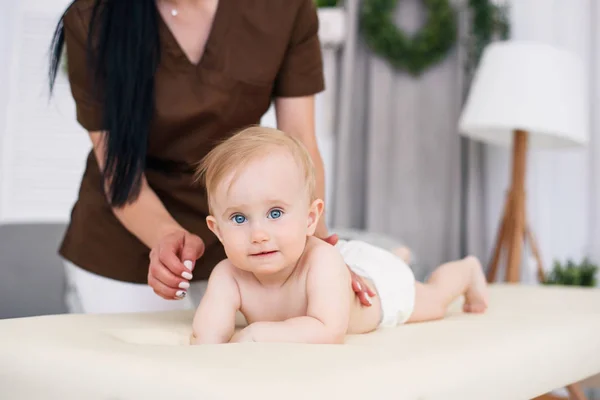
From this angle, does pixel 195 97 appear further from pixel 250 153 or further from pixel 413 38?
pixel 413 38

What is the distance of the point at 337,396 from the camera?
58 centimetres

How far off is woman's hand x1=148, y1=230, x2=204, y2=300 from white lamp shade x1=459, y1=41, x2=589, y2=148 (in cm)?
186

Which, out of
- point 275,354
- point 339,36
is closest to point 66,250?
point 275,354

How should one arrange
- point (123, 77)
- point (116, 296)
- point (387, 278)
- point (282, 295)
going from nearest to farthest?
1. point (282, 295)
2. point (387, 278)
3. point (123, 77)
4. point (116, 296)

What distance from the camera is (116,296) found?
4.56ft

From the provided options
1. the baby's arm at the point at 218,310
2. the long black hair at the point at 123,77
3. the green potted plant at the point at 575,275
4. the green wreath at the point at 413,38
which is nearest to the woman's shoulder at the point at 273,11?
the long black hair at the point at 123,77

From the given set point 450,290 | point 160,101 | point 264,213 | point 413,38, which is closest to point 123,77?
point 160,101

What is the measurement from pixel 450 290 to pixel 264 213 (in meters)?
0.54

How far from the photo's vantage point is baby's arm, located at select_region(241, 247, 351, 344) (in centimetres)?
80

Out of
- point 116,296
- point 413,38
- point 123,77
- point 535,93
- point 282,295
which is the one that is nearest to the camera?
point 282,295

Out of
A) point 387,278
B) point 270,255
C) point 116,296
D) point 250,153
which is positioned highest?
point 250,153

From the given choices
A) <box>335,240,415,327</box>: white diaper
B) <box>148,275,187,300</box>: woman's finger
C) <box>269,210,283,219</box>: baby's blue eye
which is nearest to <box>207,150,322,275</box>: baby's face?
<box>269,210,283,219</box>: baby's blue eye

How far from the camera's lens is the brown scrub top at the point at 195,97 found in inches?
49.1

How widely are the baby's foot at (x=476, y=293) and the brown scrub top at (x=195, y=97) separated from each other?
0.48 m
